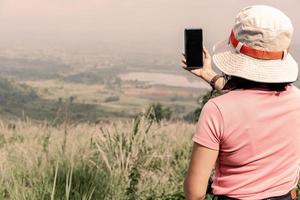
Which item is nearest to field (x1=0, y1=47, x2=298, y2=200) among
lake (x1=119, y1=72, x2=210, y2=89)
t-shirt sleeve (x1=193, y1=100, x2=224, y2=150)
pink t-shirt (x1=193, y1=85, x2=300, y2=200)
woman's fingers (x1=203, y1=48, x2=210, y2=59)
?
woman's fingers (x1=203, y1=48, x2=210, y2=59)

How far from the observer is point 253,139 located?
2371mm

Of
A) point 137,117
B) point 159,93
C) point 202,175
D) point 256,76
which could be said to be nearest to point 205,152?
point 202,175

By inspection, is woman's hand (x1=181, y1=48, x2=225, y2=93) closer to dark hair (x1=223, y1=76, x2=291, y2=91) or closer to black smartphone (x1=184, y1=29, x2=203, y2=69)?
black smartphone (x1=184, y1=29, x2=203, y2=69)

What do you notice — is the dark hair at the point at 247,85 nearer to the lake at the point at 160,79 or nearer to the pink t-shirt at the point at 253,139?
the pink t-shirt at the point at 253,139

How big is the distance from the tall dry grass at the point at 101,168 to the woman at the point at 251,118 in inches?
86.8

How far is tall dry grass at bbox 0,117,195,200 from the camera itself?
5090 mm

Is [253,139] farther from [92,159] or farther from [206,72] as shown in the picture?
[92,159]

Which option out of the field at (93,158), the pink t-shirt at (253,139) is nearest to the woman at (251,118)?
the pink t-shirt at (253,139)

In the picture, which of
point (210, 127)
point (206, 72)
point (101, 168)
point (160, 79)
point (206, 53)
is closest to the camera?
point (210, 127)

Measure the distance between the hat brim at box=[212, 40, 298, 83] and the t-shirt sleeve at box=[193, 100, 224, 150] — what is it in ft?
0.56

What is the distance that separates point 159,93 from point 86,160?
101 meters

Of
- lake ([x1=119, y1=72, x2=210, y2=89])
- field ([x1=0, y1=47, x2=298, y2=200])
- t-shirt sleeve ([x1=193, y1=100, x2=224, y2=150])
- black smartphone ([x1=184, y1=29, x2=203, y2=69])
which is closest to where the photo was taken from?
t-shirt sleeve ([x1=193, y1=100, x2=224, y2=150])

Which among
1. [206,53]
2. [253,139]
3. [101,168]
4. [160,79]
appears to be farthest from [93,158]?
[160,79]

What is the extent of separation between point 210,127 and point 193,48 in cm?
103
